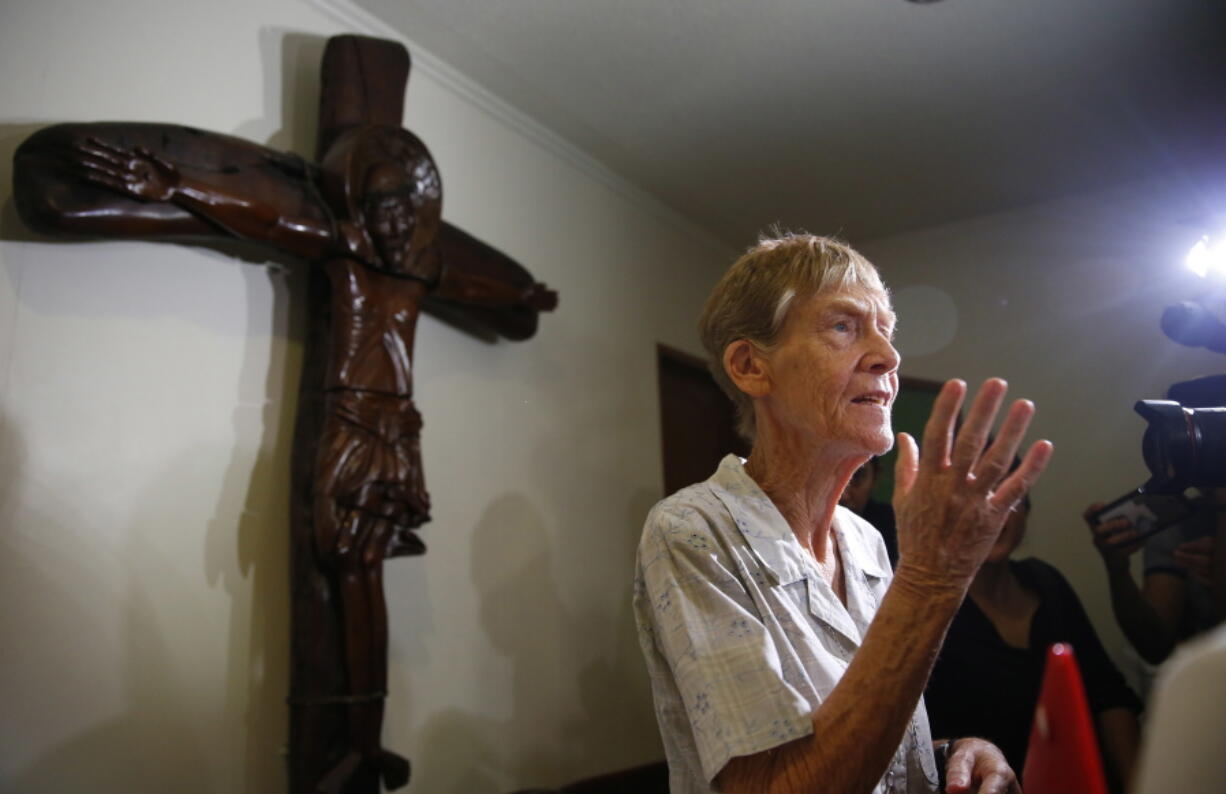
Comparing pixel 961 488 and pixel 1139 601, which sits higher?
pixel 961 488

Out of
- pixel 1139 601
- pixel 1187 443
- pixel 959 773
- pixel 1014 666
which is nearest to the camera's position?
pixel 1187 443

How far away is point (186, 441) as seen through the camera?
162 centimetres

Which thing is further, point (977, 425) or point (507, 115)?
point (507, 115)

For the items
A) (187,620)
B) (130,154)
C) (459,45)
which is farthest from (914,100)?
(187,620)

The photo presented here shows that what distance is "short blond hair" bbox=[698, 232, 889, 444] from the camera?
41.4 inches

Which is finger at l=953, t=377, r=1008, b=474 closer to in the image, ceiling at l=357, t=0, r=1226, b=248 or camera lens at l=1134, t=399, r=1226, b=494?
camera lens at l=1134, t=399, r=1226, b=494

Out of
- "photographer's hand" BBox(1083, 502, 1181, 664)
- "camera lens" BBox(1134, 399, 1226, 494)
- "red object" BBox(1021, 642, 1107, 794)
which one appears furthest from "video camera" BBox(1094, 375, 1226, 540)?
"photographer's hand" BBox(1083, 502, 1181, 664)

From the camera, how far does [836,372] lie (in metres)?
1.00

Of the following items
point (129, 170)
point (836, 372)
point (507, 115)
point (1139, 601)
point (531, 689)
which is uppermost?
point (507, 115)

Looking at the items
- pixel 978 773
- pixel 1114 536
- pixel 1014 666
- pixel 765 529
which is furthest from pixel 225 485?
pixel 1114 536

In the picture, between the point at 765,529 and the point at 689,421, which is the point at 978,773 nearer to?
the point at 765,529

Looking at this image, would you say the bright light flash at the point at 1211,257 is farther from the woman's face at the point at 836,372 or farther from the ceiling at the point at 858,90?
the woman's face at the point at 836,372

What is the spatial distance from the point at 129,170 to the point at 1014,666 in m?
2.14

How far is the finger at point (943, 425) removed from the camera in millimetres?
728
